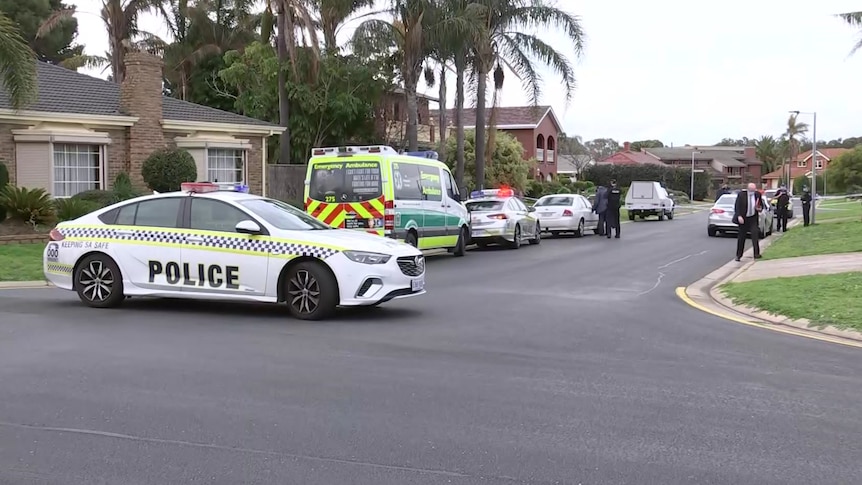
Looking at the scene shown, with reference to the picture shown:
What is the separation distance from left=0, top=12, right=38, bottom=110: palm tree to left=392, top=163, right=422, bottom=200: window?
27.8 ft

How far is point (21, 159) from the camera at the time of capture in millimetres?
21688

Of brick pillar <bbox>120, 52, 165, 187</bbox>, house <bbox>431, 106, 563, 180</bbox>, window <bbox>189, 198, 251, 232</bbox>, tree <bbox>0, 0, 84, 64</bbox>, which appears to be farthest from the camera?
house <bbox>431, 106, 563, 180</bbox>


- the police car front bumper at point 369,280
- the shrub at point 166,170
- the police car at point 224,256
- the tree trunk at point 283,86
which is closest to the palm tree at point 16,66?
the shrub at point 166,170

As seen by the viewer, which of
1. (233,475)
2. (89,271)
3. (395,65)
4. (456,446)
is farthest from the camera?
(395,65)

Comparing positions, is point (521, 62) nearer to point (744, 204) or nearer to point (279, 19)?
point (279, 19)

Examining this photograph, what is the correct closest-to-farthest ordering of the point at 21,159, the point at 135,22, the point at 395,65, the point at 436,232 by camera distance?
the point at 436,232
the point at 21,159
the point at 395,65
the point at 135,22

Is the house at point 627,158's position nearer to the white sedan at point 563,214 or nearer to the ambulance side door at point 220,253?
the white sedan at point 563,214

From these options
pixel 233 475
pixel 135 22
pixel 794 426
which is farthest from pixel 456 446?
pixel 135 22

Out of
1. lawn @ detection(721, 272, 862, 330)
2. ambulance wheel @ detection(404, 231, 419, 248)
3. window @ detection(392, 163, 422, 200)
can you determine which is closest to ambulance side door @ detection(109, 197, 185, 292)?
window @ detection(392, 163, 422, 200)

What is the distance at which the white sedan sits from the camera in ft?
88.9

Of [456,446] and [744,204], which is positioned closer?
[456,446]

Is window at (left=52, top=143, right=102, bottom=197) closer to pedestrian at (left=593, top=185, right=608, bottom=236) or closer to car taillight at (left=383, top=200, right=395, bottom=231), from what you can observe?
car taillight at (left=383, top=200, right=395, bottom=231)

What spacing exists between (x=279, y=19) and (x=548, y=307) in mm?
20294

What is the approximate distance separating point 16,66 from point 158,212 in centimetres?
1031
